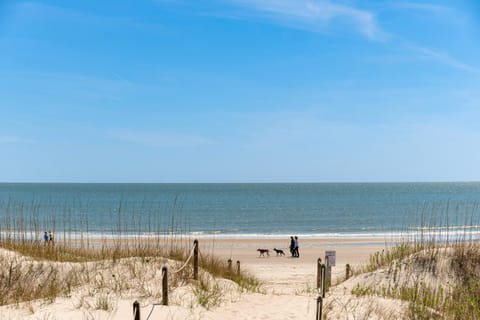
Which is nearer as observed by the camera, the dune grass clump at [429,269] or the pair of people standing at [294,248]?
the dune grass clump at [429,269]

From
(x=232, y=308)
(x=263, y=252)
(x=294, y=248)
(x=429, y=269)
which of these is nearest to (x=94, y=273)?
(x=232, y=308)

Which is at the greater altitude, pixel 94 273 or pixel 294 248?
pixel 94 273

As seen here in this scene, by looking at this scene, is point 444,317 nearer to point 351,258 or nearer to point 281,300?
point 281,300

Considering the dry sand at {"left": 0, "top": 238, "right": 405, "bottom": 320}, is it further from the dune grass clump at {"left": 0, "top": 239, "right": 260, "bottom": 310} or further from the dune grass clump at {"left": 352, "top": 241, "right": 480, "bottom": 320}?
the dune grass clump at {"left": 352, "top": 241, "right": 480, "bottom": 320}

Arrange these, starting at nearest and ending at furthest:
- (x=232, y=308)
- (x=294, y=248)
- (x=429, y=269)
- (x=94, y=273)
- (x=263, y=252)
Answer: (x=232, y=308), (x=94, y=273), (x=429, y=269), (x=294, y=248), (x=263, y=252)

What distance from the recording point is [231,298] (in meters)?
9.90

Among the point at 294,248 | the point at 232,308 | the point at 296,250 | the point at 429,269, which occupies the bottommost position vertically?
the point at 296,250

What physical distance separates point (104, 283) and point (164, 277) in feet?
7.18

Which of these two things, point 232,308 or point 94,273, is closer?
point 232,308

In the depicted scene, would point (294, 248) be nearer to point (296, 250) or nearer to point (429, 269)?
point (296, 250)

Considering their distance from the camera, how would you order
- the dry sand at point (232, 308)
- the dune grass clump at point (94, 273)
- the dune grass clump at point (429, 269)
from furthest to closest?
the dune grass clump at point (429, 269) → the dune grass clump at point (94, 273) → the dry sand at point (232, 308)

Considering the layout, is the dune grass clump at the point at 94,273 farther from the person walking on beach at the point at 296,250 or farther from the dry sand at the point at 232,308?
the person walking on beach at the point at 296,250

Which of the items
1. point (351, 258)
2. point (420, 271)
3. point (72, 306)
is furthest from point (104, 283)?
point (351, 258)

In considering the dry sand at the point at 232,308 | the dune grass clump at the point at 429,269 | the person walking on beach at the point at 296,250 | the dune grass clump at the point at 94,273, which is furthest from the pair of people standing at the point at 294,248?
the dune grass clump at the point at 94,273
